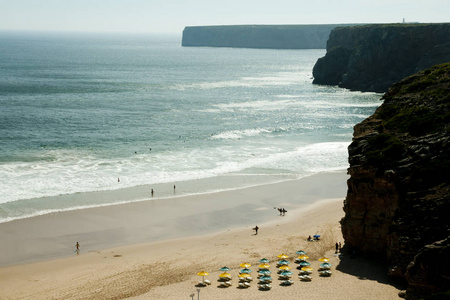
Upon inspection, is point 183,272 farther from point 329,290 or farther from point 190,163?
point 190,163

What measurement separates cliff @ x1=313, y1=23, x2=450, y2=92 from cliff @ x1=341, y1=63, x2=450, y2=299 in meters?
83.9

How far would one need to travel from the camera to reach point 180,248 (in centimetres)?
3909

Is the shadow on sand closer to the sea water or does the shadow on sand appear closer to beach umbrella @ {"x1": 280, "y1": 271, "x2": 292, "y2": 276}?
beach umbrella @ {"x1": 280, "y1": 271, "x2": 292, "y2": 276}

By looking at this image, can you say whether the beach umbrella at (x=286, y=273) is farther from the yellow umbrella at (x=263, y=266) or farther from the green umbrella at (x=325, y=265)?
the green umbrella at (x=325, y=265)

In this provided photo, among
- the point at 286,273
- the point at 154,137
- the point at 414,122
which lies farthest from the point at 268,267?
the point at 154,137

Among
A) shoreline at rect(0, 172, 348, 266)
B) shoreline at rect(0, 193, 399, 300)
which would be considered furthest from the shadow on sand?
shoreline at rect(0, 172, 348, 266)

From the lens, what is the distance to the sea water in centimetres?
5278

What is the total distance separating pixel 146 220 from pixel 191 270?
35.4 ft

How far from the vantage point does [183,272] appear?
34.8 meters

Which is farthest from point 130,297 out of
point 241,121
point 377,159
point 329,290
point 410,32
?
point 410,32

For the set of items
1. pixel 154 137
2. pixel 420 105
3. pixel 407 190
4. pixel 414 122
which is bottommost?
pixel 154 137

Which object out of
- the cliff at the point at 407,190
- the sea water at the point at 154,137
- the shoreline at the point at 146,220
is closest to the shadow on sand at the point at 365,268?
the cliff at the point at 407,190

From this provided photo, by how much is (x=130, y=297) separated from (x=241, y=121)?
2282 inches

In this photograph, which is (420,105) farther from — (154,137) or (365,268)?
(154,137)
